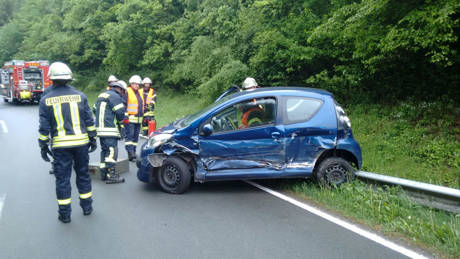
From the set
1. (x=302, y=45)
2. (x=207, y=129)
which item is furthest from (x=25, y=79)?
(x=207, y=129)

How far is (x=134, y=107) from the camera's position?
8.74 m

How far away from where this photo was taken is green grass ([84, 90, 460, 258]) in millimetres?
4168

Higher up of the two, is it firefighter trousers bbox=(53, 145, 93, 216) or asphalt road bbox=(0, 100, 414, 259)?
firefighter trousers bbox=(53, 145, 93, 216)

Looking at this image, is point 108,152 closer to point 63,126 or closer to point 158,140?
point 158,140

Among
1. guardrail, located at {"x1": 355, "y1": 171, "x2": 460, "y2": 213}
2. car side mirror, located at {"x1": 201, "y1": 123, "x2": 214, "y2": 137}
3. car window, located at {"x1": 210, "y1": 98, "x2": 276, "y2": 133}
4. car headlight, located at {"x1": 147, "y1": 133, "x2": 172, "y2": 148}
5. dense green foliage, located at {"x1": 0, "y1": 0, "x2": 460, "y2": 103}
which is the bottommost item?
guardrail, located at {"x1": 355, "y1": 171, "x2": 460, "y2": 213}

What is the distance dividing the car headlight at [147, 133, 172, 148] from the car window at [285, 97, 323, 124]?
1.92 meters

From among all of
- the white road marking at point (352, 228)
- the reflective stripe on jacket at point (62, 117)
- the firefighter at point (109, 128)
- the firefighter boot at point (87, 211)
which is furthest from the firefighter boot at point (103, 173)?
the white road marking at point (352, 228)

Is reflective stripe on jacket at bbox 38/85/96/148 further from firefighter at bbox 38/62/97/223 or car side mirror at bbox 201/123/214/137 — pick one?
car side mirror at bbox 201/123/214/137

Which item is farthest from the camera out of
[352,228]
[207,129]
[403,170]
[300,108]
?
[403,170]

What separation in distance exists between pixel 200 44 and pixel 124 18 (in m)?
10.5

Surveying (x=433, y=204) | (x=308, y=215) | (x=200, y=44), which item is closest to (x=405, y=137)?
→ (x=433, y=204)

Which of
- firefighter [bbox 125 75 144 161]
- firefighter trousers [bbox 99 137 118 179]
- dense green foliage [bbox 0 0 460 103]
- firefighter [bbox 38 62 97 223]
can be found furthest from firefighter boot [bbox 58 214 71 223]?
dense green foliage [bbox 0 0 460 103]

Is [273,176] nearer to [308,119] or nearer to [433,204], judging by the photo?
[308,119]

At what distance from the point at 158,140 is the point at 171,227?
5.82 ft
